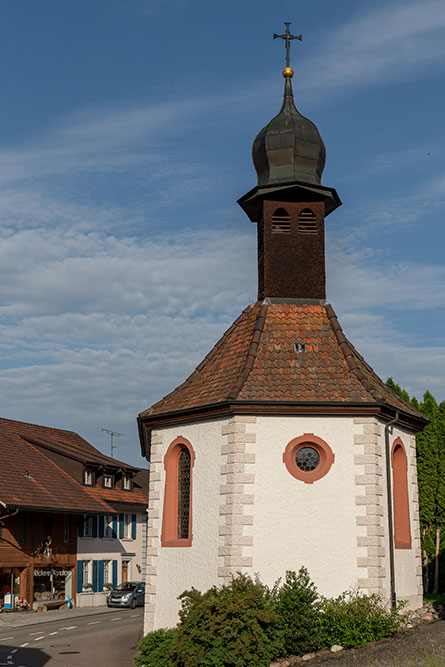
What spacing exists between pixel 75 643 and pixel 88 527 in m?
17.7

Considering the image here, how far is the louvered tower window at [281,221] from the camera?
2141cm

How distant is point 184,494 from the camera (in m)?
19.1

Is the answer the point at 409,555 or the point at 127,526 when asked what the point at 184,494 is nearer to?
the point at 409,555

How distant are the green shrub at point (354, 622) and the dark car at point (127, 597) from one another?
23466 millimetres

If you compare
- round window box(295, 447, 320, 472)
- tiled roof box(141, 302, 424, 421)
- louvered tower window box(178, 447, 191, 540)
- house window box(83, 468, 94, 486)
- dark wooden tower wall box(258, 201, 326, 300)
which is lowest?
louvered tower window box(178, 447, 191, 540)

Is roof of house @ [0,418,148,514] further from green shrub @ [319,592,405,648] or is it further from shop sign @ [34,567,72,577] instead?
green shrub @ [319,592,405,648]

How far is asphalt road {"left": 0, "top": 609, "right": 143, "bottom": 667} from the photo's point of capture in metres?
20.2

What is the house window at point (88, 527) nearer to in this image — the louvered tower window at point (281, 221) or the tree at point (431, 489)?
the tree at point (431, 489)

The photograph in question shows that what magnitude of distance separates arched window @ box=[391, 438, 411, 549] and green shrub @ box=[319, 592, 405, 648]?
290 centimetres

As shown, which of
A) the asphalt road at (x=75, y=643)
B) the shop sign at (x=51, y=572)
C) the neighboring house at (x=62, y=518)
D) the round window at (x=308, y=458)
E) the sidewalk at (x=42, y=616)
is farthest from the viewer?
the shop sign at (x=51, y=572)

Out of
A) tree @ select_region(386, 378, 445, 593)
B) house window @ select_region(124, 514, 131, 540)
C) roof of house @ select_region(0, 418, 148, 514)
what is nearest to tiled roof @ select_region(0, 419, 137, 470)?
roof of house @ select_region(0, 418, 148, 514)

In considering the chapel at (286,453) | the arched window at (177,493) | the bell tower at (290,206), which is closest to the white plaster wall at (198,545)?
the chapel at (286,453)

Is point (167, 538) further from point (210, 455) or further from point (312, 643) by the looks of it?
point (312, 643)

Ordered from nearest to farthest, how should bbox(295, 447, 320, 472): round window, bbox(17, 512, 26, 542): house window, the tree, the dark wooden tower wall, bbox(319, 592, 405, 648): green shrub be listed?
1. bbox(319, 592, 405, 648): green shrub
2. bbox(295, 447, 320, 472): round window
3. the dark wooden tower wall
4. the tree
5. bbox(17, 512, 26, 542): house window
